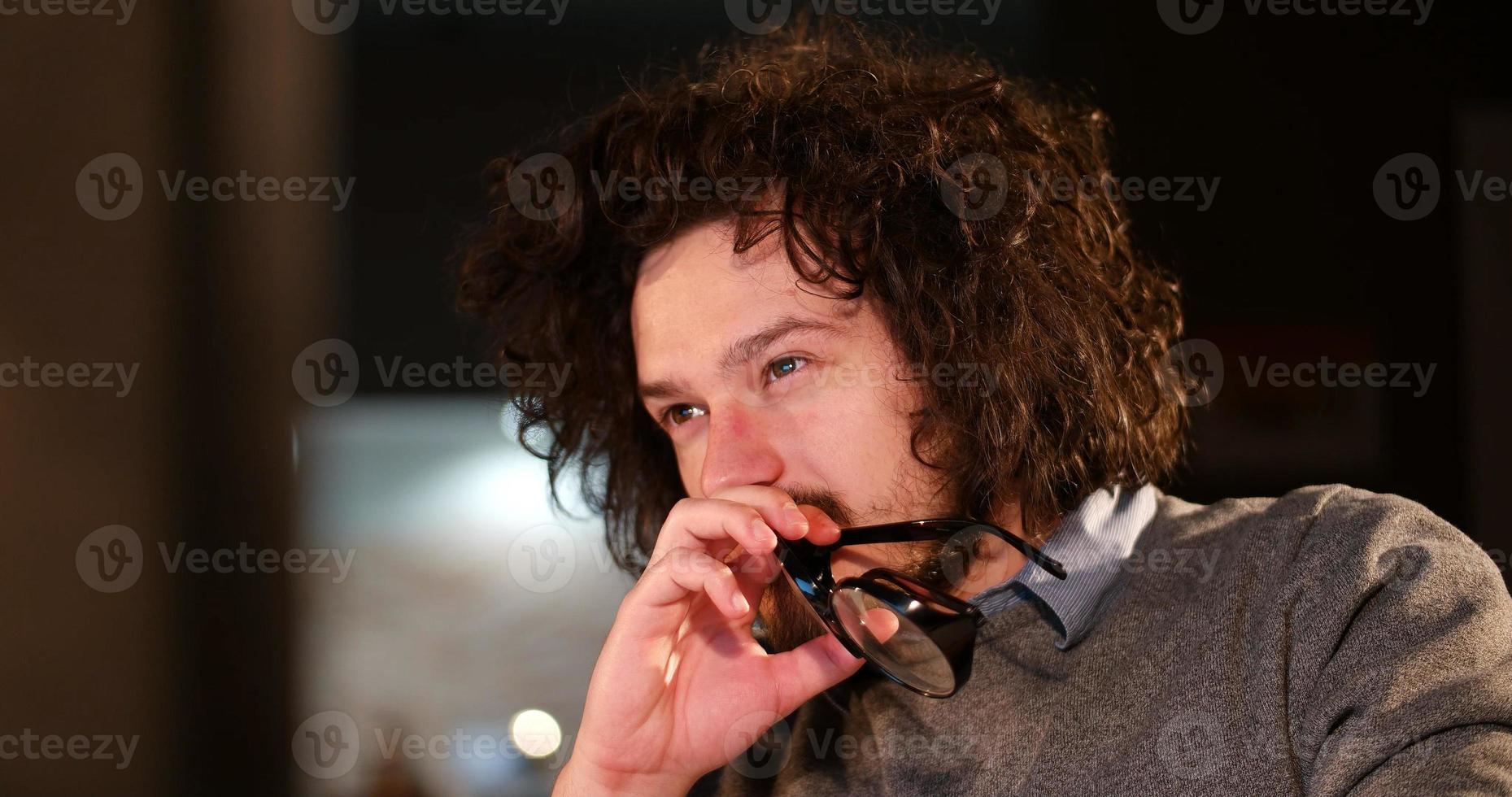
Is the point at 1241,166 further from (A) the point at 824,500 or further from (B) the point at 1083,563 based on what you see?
(A) the point at 824,500

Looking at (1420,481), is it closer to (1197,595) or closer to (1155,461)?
(1155,461)

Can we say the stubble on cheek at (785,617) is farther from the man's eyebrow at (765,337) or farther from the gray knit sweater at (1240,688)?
the man's eyebrow at (765,337)

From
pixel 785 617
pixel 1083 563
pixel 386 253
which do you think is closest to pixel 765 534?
pixel 785 617

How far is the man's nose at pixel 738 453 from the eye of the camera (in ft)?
3.58

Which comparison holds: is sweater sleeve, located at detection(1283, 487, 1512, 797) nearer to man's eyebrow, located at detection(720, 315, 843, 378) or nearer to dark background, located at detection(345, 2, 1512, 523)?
man's eyebrow, located at detection(720, 315, 843, 378)

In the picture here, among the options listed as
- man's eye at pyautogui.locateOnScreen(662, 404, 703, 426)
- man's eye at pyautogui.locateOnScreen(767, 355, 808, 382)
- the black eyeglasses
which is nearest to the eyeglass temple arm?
the black eyeglasses

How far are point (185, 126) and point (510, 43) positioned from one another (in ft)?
1.69

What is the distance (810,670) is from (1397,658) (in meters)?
0.51

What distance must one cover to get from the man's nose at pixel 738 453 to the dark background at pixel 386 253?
775mm

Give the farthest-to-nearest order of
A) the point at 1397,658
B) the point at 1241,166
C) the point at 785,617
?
the point at 1241,166, the point at 785,617, the point at 1397,658

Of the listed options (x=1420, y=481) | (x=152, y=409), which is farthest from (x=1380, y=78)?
(x=152, y=409)

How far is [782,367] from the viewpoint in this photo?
3.75 ft

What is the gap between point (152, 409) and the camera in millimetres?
1629

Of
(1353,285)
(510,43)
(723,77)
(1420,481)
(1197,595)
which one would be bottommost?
(1420,481)
